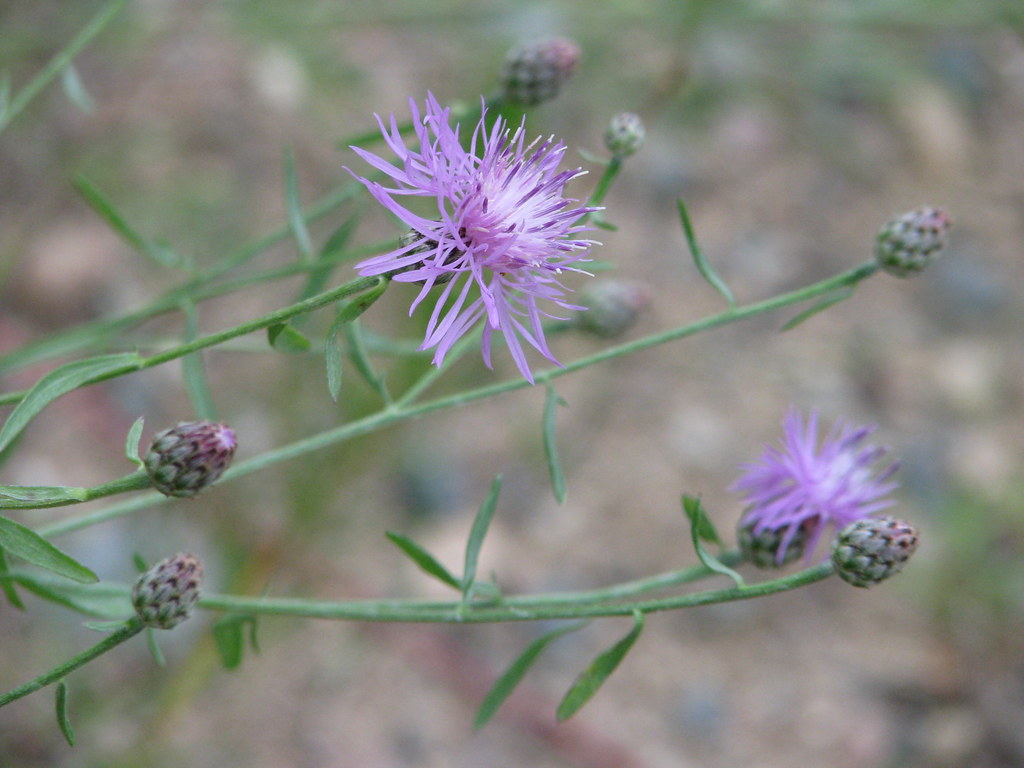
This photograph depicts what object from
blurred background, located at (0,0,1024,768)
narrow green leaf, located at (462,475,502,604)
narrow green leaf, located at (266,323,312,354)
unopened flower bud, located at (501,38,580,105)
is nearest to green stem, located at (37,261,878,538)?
narrow green leaf, located at (462,475,502,604)

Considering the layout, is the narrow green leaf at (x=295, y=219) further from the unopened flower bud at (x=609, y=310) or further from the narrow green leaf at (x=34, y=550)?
the narrow green leaf at (x=34, y=550)

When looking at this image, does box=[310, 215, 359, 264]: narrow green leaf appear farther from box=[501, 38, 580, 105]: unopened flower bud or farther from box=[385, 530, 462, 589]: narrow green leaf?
box=[385, 530, 462, 589]: narrow green leaf

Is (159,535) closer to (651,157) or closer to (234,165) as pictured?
(234,165)

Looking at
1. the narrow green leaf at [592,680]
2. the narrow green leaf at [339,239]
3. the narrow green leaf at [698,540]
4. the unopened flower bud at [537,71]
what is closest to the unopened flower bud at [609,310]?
the unopened flower bud at [537,71]

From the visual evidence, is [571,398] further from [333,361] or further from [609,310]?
[333,361]

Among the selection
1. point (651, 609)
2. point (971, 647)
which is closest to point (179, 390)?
point (651, 609)

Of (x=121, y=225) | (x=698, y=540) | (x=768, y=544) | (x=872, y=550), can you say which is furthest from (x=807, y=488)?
(x=121, y=225)
